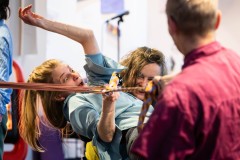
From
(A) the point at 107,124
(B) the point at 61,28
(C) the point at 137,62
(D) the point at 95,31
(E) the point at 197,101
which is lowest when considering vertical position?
(A) the point at 107,124

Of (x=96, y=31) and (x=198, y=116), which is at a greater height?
(x=96, y=31)

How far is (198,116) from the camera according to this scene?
938mm

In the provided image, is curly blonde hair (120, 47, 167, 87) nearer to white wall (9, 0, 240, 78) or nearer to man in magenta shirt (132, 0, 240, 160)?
man in magenta shirt (132, 0, 240, 160)

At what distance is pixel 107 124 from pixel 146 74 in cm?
37

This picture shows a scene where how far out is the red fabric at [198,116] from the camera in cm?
93

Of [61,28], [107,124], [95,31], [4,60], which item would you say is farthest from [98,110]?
[95,31]

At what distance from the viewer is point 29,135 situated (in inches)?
73.5

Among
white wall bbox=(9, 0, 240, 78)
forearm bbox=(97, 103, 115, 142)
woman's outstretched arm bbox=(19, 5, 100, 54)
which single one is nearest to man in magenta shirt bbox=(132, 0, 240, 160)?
forearm bbox=(97, 103, 115, 142)

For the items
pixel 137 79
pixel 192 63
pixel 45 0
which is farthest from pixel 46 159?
pixel 192 63

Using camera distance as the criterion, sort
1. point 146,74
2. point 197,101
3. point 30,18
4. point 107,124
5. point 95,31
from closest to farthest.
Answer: point 197,101 < point 107,124 < point 30,18 < point 146,74 < point 95,31

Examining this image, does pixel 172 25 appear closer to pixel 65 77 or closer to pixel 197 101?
pixel 197 101

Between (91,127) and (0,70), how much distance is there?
21.0 inches

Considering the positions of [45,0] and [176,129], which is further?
[45,0]

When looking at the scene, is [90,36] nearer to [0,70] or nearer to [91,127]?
[91,127]
